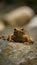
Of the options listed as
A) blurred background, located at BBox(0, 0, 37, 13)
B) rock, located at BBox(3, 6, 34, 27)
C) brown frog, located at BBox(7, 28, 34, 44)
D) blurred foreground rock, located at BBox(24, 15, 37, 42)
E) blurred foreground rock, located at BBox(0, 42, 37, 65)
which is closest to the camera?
blurred foreground rock, located at BBox(0, 42, 37, 65)

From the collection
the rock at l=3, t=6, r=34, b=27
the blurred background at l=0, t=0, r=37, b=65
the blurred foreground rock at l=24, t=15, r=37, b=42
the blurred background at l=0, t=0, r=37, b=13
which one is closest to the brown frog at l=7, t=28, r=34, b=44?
the blurred background at l=0, t=0, r=37, b=65

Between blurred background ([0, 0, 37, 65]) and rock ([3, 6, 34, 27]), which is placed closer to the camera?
blurred background ([0, 0, 37, 65])

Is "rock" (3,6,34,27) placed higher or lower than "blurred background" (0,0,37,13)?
lower

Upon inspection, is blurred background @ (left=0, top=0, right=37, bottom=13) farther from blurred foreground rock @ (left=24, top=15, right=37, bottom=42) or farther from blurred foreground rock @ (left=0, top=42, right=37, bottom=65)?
blurred foreground rock @ (left=0, top=42, right=37, bottom=65)

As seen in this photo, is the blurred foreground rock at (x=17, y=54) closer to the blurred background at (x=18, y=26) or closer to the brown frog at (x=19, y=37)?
the blurred background at (x=18, y=26)

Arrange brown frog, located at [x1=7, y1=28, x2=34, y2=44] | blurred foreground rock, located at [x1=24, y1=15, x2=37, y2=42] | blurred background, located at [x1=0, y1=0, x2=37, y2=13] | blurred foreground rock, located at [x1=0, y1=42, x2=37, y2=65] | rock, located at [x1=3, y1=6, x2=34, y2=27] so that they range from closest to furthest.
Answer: blurred foreground rock, located at [x1=0, y1=42, x2=37, y2=65]
brown frog, located at [x1=7, y1=28, x2=34, y2=44]
blurred foreground rock, located at [x1=24, y1=15, x2=37, y2=42]
rock, located at [x1=3, y1=6, x2=34, y2=27]
blurred background, located at [x1=0, y1=0, x2=37, y2=13]

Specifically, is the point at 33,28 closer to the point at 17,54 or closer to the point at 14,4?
the point at 14,4

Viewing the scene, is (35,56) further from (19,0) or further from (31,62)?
(19,0)
